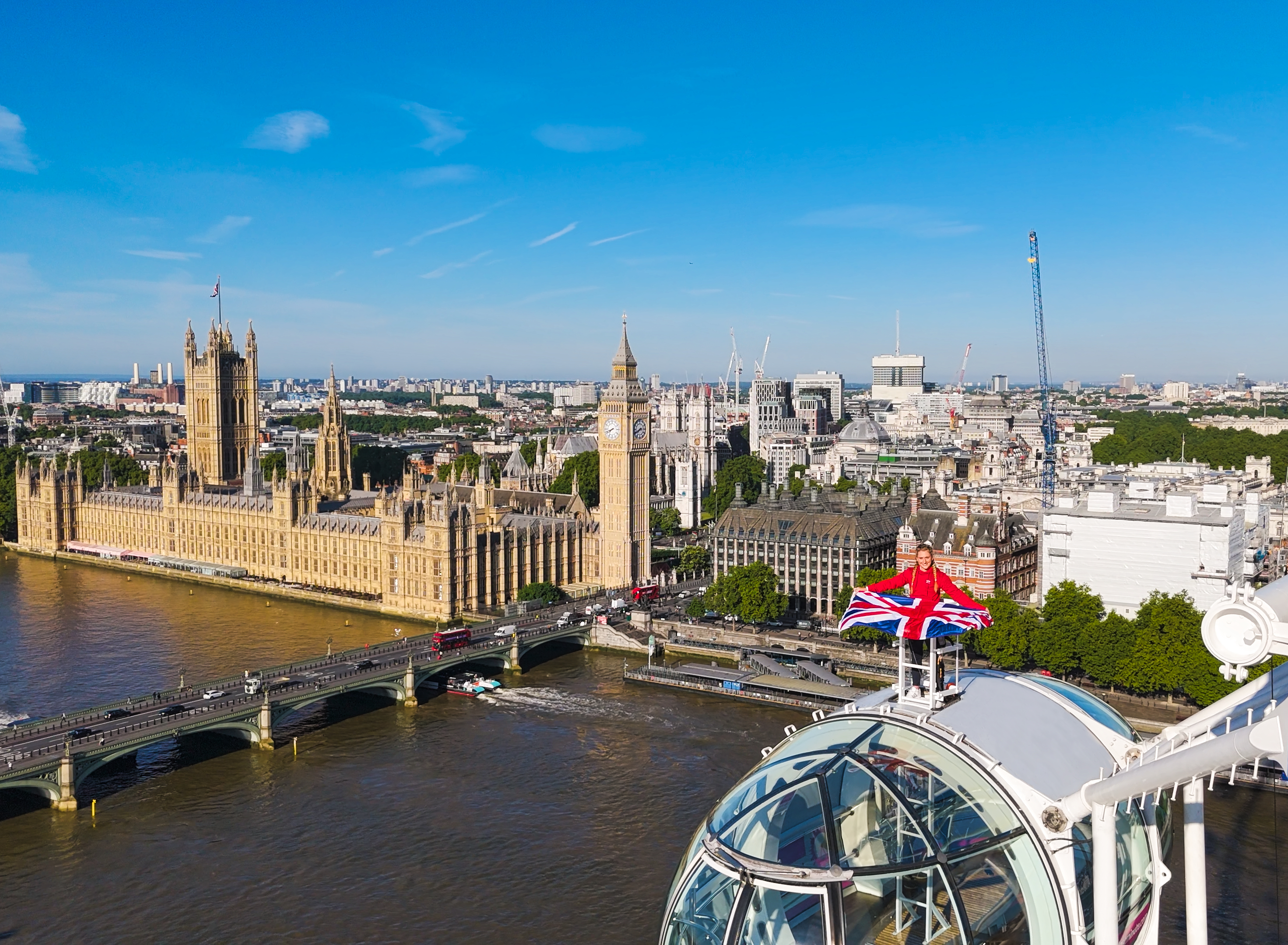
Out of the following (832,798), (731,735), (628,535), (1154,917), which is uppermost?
(832,798)

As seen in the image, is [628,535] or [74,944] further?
[628,535]

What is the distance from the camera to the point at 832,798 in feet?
38.2

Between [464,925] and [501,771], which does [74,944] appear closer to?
[464,925]

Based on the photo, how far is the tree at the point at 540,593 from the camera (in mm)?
79250

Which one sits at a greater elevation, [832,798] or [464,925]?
[832,798]

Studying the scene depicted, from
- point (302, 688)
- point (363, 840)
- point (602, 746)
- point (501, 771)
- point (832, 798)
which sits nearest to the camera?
point (832, 798)

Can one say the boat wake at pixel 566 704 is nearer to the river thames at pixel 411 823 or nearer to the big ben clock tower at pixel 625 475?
the river thames at pixel 411 823

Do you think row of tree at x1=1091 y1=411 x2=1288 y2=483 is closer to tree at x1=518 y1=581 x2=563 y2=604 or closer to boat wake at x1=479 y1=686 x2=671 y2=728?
tree at x1=518 y1=581 x2=563 y2=604

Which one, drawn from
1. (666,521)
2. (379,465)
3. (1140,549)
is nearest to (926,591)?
(1140,549)

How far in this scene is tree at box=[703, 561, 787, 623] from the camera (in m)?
70.1

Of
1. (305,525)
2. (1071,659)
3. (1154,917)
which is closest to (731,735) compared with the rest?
(1071,659)

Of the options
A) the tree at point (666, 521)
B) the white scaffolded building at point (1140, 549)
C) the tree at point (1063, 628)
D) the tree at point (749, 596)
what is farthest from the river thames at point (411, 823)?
the tree at point (666, 521)

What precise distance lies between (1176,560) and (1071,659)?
32.3 ft

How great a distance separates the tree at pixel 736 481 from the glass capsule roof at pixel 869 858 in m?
109
